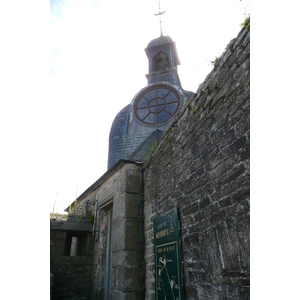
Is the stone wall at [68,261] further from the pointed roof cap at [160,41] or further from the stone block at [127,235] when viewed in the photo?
the pointed roof cap at [160,41]

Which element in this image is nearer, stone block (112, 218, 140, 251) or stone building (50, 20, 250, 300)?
stone building (50, 20, 250, 300)

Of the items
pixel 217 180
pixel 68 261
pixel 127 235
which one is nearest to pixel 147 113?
pixel 68 261

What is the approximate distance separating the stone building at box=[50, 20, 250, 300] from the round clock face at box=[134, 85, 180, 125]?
5.20m

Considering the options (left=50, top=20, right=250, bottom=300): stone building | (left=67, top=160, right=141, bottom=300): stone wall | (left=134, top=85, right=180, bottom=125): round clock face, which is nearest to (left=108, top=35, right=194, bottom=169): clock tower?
(left=134, top=85, right=180, bottom=125): round clock face

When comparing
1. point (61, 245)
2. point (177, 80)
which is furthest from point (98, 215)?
point (177, 80)

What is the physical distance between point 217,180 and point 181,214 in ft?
2.95

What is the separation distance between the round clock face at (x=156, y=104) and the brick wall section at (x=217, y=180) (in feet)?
27.7

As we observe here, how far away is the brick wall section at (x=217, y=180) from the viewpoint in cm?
208

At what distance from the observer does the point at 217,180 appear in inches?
97.0

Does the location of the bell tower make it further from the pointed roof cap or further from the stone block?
the stone block

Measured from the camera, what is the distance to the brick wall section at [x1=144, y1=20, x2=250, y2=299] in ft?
6.81

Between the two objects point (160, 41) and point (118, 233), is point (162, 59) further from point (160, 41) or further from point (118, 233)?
point (118, 233)

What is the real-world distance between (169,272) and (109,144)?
9.64m

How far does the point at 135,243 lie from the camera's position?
4391mm
